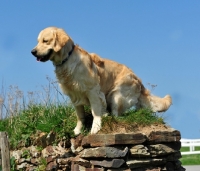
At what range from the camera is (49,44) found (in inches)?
270

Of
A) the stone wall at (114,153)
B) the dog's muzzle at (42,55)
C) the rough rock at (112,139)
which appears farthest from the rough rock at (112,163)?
the dog's muzzle at (42,55)

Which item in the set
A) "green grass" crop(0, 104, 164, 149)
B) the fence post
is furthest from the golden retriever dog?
the fence post

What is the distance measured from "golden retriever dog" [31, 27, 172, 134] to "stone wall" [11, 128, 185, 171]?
359 mm

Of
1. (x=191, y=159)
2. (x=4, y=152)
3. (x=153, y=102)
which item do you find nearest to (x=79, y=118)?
(x=4, y=152)

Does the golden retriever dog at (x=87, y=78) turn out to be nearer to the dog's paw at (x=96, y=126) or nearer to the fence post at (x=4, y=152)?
the dog's paw at (x=96, y=126)

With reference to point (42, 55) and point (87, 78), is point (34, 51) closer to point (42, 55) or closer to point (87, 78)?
point (42, 55)

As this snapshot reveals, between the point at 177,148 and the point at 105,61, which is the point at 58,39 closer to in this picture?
the point at 105,61

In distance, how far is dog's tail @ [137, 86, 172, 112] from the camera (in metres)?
8.52

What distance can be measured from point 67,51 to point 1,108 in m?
4.17

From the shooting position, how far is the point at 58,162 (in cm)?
779

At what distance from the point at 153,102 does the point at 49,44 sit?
2.70 m

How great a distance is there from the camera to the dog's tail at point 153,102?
852cm

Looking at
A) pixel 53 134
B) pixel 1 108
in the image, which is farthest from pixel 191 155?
pixel 53 134

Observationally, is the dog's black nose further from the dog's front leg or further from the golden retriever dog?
the dog's front leg
